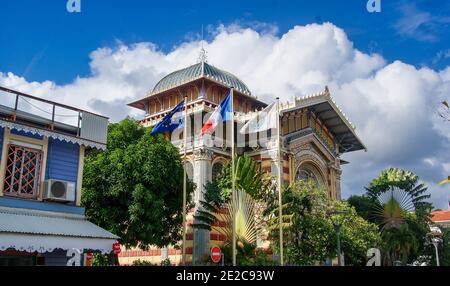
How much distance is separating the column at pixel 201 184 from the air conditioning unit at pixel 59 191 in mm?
13440

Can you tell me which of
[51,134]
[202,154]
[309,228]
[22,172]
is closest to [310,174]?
[202,154]

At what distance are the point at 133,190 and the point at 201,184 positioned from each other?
8.50 metres

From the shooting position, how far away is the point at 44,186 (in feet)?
56.1

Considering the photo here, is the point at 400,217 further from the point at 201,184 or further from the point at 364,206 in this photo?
the point at 201,184

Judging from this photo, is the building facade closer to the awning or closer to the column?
the awning

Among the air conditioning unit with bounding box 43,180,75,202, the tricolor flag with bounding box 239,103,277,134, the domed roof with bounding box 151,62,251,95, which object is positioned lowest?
the air conditioning unit with bounding box 43,180,75,202

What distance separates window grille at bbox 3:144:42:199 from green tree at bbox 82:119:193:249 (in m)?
5.71

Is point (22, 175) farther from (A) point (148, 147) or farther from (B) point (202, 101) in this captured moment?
(B) point (202, 101)

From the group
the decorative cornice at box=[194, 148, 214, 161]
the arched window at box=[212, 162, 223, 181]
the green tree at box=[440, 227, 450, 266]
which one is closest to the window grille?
the decorative cornice at box=[194, 148, 214, 161]

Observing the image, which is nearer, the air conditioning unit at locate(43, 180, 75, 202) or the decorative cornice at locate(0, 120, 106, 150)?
the decorative cornice at locate(0, 120, 106, 150)

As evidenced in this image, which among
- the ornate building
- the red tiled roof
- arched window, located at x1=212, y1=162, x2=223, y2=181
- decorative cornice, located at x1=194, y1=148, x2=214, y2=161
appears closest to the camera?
decorative cornice, located at x1=194, y1=148, x2=214, y2=161

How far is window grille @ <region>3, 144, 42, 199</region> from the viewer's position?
1658 centimetres
